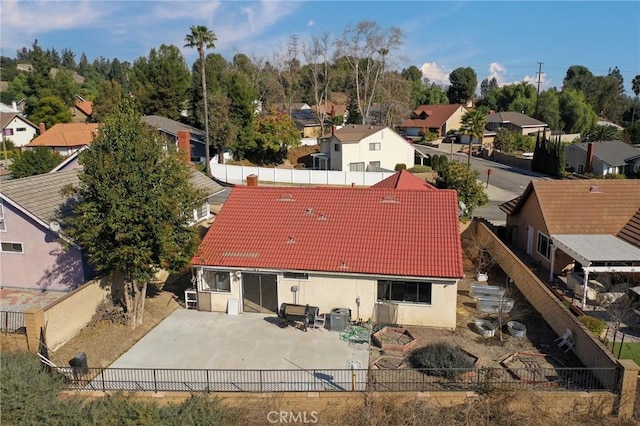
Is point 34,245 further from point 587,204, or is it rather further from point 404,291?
point 587,204

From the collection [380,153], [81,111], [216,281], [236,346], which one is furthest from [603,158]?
[81,111]

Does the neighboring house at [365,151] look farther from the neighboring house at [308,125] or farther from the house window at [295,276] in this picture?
the house window at [295,276]

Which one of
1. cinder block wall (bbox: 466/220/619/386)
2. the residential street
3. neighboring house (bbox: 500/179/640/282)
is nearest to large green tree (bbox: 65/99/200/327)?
cinder block wall (bbox: 466/220/619/386)

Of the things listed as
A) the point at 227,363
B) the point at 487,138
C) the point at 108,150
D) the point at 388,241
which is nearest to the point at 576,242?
the point at 388,241

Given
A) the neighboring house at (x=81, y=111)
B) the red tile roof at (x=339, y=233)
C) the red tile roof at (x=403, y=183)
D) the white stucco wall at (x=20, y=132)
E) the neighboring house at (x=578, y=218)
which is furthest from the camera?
the neighboring house at (x=81, y=111)

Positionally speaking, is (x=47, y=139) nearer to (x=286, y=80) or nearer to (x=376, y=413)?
(x=286, y=80)

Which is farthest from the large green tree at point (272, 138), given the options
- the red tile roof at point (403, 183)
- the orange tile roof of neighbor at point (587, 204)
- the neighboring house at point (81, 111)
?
the neighboring house at point (81, 111)
